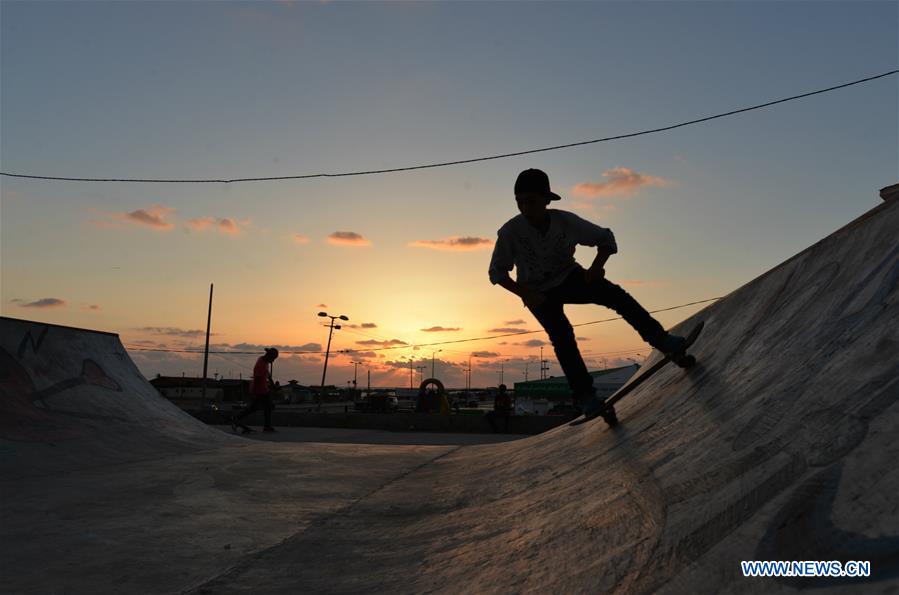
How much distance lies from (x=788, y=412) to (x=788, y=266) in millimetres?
2113

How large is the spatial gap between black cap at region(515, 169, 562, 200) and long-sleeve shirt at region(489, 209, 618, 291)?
0.19 m

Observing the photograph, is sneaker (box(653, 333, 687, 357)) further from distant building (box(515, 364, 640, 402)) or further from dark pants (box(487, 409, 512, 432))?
distant building (box(515, 364, 640, 402))

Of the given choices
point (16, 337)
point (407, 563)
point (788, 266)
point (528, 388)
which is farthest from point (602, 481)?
point (528, 388)

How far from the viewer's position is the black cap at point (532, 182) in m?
3.59

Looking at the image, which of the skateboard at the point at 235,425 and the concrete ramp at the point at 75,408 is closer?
the concrete ramp at the point at 75,408

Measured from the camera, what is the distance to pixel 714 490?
172 cm

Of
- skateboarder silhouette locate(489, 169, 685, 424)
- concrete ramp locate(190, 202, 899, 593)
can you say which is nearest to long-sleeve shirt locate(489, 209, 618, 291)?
skateboarder silhouette locate(489, 169, 685, 424)

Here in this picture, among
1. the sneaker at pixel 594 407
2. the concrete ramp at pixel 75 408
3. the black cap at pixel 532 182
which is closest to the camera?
the black cap at pixel 532 182

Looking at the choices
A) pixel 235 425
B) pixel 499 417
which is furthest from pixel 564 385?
pixel 235 425

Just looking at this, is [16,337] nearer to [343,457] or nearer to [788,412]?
[343,457]

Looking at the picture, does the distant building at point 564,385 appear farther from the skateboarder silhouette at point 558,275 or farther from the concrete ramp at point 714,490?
the concrete ramp at point 714,490

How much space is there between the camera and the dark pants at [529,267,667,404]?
11.9 feet

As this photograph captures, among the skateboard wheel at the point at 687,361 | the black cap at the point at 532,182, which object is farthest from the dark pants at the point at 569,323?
the black cap at the point at 532,182

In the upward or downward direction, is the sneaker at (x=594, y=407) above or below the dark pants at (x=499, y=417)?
above
